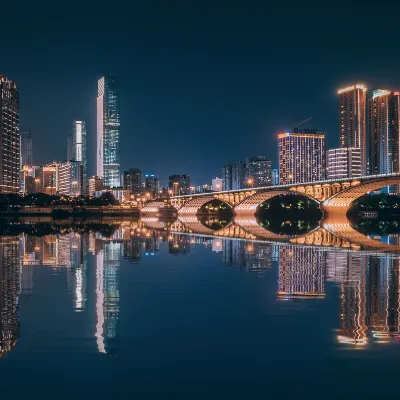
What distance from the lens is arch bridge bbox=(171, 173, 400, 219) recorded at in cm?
9894

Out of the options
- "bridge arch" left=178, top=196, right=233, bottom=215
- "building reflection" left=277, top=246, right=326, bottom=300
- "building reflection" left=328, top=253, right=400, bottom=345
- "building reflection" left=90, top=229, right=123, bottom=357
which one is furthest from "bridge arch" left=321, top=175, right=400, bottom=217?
"building reflection" left=90, top=229, right=123, bottom=357

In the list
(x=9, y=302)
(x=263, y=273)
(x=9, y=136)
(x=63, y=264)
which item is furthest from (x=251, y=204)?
(x=9, y=302)

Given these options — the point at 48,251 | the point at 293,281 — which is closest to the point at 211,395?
the point at 293,281

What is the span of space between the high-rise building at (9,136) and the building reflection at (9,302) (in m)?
158

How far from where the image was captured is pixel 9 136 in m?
182

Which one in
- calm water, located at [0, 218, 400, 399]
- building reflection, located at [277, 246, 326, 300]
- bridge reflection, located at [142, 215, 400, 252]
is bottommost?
calm water, located at [0, 218, 400, 399]

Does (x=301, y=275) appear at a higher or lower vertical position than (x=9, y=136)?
lower

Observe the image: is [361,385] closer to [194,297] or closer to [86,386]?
[86,386]

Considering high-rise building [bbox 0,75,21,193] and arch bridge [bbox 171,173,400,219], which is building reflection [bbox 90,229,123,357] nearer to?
arch bridge [bbox 171,173,400,219]

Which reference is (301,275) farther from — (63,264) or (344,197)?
(344,197)

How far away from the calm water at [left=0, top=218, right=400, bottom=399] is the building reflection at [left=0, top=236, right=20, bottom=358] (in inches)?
1.3

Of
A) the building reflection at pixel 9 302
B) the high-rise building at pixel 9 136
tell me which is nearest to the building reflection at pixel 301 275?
the building reflection at pixel 9 302

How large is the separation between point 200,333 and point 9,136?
180986 millimetres

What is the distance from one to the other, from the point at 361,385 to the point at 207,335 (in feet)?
11.6
